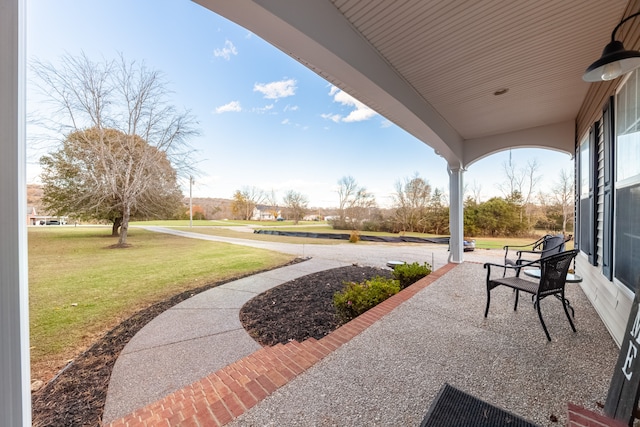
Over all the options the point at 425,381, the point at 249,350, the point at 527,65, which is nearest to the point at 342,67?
the point at 527,65

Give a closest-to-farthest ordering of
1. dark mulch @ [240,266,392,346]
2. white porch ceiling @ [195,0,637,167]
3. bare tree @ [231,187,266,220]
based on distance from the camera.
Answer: white porch ceiling @ [195,0,637,167]
dark mulch @ [240,266,392,346]
bare tree @ [231,187,266,220]

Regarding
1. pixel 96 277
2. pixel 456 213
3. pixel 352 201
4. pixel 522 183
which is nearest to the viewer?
pixel 96 277

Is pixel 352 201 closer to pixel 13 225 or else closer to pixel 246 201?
pixel 246 201

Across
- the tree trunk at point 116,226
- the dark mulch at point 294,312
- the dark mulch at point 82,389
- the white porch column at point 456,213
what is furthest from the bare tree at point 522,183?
the tree trunk at point 116,226

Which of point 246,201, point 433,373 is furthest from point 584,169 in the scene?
point 246,201

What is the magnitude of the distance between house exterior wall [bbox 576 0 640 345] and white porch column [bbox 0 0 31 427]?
11.2 ft

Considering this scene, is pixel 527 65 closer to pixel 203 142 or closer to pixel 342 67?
pixel 342 67

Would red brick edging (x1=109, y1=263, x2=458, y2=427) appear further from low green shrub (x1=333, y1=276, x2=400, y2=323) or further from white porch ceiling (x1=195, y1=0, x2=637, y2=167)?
white porch ceiling (x1=195, y1=0, x2=637, y2=167)

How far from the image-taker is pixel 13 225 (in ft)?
2.48

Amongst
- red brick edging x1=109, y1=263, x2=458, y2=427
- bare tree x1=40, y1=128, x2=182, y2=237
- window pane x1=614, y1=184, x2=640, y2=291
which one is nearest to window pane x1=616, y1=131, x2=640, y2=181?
window pane x1=614, y1=184, x2=640, y2=291

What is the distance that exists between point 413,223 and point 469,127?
7.78 m

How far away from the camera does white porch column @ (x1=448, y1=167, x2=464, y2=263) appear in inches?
204

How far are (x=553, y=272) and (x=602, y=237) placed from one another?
0.94m

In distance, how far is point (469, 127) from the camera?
14.5ft
